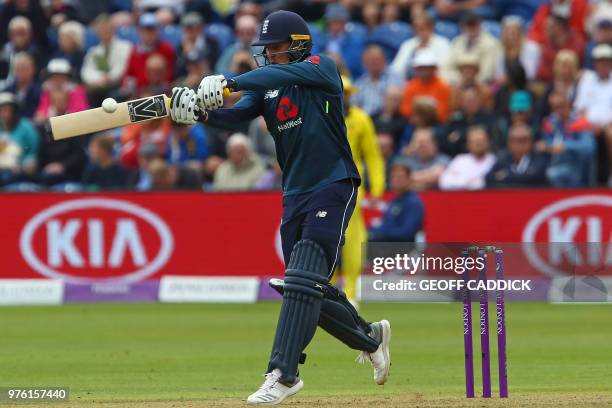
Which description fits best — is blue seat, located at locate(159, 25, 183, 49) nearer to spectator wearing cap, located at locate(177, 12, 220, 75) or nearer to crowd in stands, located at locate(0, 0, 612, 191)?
crowd in stands, located at locate(0, 0, 612, 191)

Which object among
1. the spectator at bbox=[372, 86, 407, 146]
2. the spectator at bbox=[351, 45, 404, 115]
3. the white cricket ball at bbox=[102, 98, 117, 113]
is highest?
the white cricket ball at bbox=[102, 98, 117, 113]

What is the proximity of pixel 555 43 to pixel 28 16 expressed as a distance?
769 cm

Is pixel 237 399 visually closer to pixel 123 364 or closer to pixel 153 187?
pixel 123 364

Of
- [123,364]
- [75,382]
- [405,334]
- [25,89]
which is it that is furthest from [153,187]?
[75,382]

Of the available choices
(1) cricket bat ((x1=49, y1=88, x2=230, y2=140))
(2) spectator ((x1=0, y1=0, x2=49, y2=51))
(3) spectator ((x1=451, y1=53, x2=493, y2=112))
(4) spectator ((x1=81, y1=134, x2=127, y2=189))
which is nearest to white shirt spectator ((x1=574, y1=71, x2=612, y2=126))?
(3) spectator ((x1=451, y1=53, x2=493, y2=112))

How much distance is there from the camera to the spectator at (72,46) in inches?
780

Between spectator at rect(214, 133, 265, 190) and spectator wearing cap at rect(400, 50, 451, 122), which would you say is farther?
spectator wearing cap at rect(400, 50, 451, 122)

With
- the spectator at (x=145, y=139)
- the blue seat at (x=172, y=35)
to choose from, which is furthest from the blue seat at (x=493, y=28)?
the spectator at (x=145, y=139)

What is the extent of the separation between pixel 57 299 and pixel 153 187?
1.73 m

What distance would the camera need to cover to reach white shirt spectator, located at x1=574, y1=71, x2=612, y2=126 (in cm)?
1644

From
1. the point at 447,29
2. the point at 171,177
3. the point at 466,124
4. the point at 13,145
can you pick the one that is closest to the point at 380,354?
the point at 171,177

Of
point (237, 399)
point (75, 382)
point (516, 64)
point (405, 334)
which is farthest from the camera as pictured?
point (516, 64)

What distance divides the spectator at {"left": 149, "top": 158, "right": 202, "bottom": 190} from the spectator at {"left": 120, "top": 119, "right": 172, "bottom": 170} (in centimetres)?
78

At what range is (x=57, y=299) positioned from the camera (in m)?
15.6
